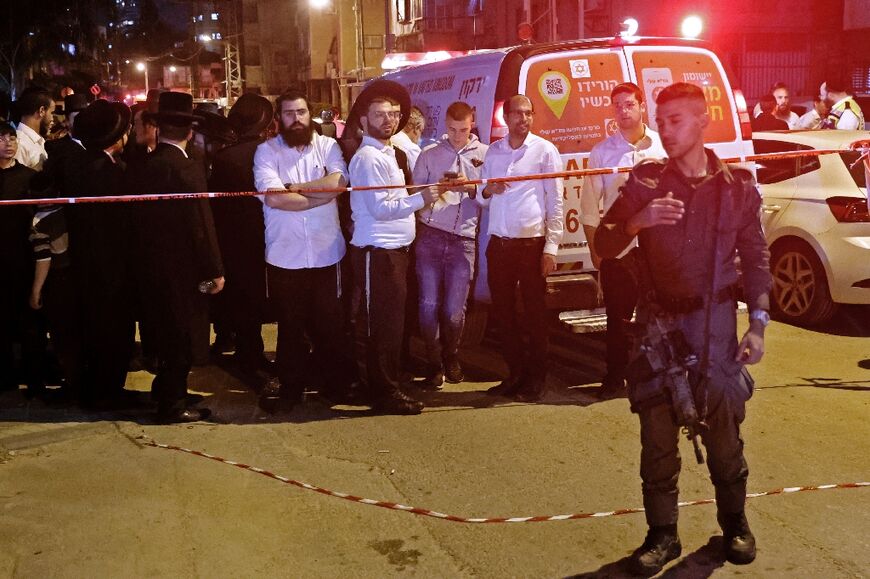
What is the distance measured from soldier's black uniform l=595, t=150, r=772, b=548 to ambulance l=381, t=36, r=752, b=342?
2642mm

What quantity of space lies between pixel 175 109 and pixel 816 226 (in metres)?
5.25

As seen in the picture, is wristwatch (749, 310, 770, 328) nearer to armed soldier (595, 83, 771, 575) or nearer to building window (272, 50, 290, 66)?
armed soldier (595, 83, 771, 575)

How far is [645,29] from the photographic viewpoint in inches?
925

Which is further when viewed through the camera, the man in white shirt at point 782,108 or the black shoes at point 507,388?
the man in white shirt at point 782,108

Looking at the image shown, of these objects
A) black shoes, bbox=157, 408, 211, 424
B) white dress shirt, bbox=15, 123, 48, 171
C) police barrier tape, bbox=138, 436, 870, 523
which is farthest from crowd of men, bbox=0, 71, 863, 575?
white dress shirt, bbox=15, 123, 48, 171

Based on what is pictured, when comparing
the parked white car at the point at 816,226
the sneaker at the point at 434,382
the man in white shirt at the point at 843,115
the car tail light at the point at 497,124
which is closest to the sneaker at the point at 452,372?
the sneaker at the point at 434,382

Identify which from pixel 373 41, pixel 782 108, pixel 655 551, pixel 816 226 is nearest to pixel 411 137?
pixel 816 226

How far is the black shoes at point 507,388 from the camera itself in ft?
22.3

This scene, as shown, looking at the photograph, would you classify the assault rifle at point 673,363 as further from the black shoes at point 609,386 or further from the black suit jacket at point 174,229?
the black suit jacket at point 174,229

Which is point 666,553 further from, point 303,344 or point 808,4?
point 808,4

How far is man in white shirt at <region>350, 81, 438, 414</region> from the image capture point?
250 inches

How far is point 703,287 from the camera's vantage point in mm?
4117

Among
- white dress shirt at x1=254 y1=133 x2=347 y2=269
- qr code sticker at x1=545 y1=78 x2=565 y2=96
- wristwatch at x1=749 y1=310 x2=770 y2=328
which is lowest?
wristwatch at x1=749 y1=310 x2=770 y2=328

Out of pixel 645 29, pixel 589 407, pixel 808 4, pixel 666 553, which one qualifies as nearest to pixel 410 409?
pixel 589 407
